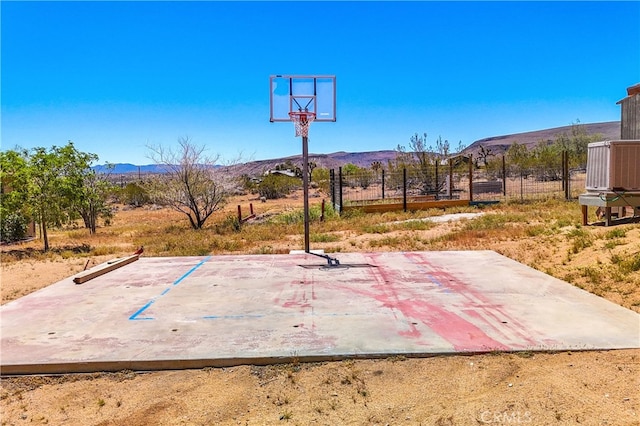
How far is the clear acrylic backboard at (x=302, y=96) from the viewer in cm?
1178

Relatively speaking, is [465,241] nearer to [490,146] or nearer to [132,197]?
[132,197]

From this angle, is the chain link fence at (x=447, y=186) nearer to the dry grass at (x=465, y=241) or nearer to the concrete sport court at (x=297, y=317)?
the dry grass at (x=465, y=241)

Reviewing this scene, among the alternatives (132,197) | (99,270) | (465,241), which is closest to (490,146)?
(132,197)

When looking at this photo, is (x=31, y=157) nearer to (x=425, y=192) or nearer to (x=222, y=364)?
(x=222, y=364)

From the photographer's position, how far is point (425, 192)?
28094 mm

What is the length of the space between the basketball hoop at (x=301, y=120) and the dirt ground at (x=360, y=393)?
7.92 m

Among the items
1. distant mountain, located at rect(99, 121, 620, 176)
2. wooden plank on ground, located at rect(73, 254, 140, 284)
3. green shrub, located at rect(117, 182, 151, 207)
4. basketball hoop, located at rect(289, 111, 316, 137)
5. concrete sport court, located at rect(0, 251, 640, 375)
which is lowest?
concrete sport court, located at rect(0, 251, 640, 375)

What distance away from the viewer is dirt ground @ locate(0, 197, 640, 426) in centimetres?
378

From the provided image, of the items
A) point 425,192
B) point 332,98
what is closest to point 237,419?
point 332,98

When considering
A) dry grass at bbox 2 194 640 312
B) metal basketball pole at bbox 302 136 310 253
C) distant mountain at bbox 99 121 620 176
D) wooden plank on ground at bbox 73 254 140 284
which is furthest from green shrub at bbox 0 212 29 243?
distant mountain at bbox 99 121 620 176

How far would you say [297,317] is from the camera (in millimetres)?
6129

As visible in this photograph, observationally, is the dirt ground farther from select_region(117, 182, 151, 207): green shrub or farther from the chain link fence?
select_region(117, 182, 151, 207): green shrub

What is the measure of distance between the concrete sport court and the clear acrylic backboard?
4.46 m

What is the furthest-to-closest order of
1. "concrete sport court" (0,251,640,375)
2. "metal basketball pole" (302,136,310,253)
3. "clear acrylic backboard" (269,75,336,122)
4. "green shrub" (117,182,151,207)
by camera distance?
"green shrub" (117,182,151,207)
"clear acrylic backboard" (269,75,336,122)
"metal basketball pole" (302,136,310,253)
"concrete sport court" (0,251,640,375)
